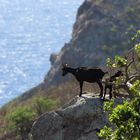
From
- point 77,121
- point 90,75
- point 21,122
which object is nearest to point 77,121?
point 77,121

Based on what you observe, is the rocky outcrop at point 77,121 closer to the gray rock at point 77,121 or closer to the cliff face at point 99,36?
the gray rock at point 77,121

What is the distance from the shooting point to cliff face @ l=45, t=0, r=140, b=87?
11388cm

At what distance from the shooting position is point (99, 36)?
118312mm

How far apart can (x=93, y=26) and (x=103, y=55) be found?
8.80 m

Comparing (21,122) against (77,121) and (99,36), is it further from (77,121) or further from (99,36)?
(99,36)

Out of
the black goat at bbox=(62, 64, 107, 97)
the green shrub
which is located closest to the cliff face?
the green shrub

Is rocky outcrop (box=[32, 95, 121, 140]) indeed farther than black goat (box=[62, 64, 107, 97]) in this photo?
No

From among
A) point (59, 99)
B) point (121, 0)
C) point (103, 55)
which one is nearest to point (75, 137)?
point (59, 99)

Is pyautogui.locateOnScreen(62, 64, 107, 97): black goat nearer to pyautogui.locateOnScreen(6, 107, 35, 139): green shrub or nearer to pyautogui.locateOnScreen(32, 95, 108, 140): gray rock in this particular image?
pyautogui.locateOnScreen(32, 95, 108, 140): gray rock

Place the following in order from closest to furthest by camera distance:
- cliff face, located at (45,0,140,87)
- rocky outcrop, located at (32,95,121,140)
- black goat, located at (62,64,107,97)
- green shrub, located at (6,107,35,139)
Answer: rocky outcrop, located at (32,95,121,140), black goat, located at (62,64,107,97), green shrub, located at (6,107,35,139), cliff face, located at (45,0,140,87)

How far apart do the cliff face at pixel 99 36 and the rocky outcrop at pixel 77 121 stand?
7757 cm

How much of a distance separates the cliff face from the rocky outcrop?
77568 mm

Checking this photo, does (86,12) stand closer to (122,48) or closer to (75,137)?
(122,48)

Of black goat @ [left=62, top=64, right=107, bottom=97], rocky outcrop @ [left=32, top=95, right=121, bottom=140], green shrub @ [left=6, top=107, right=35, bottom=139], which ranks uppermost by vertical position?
black goat @ [left=62, top=64, right=107, bottom=97]
